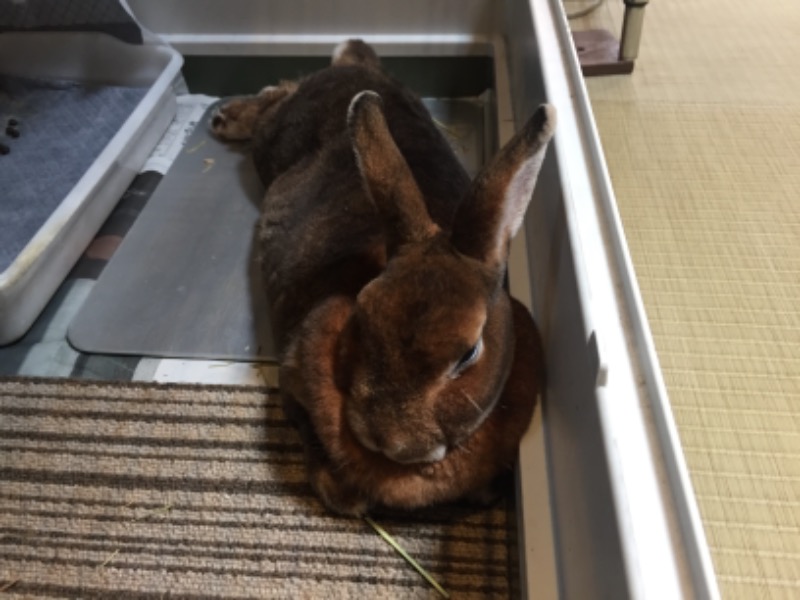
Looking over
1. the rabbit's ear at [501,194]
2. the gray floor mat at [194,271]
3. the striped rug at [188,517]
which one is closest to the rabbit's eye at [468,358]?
the rabbit's ear at [501,194]

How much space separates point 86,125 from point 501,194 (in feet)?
4.46

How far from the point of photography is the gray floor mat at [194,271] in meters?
1.40

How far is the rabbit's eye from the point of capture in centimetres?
87

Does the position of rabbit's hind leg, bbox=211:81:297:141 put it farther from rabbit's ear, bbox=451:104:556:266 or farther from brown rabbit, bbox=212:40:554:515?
rabbit's ear, bbox=451:104:556:266

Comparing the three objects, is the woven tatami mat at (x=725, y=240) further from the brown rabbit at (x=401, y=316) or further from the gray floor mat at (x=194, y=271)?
the gray floor mat at (x=194, y=271)

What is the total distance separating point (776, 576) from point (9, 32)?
6.52ft

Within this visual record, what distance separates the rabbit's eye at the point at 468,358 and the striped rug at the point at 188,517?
328 mm

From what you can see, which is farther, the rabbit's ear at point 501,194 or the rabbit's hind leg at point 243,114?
the rabbit's hind leg at point 243,114

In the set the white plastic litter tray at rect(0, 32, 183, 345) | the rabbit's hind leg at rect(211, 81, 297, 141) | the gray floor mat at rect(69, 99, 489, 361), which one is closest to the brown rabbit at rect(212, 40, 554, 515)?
the gray floor mat at rect(69, 99, 489, 361)

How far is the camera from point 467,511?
1119 millimetres

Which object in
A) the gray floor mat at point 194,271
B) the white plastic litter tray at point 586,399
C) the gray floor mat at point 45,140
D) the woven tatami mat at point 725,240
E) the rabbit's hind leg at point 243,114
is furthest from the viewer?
the rabbit's hind leg at point 243,114

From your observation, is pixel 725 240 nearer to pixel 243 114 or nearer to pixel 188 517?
pixel 188 517

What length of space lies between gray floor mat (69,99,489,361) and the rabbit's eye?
1.81 feet

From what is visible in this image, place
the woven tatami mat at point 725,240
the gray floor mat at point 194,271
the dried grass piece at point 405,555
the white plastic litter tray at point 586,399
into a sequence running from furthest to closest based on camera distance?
the gray floor mat at point 194,271, the dried grass piece at point 405,555, the woven tatami mat at point 725,240, the white plastic litter tray at point 586,399
